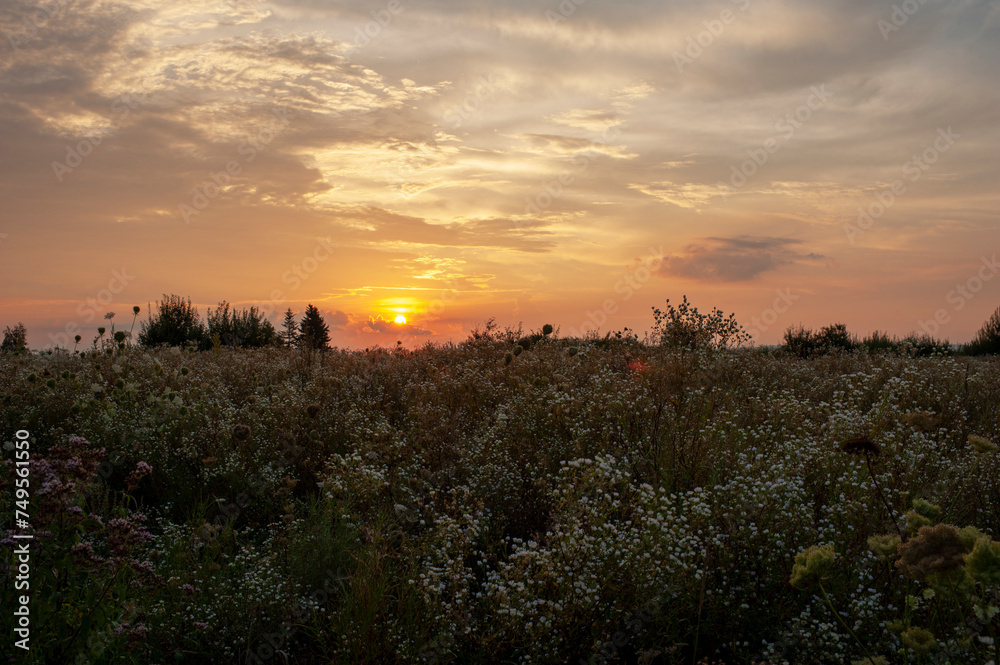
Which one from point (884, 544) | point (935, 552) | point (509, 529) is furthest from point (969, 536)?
point (509, 529)

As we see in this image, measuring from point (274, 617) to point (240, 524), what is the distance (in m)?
2.06

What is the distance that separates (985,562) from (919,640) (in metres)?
0.61

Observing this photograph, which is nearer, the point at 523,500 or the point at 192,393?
the point at 523,500

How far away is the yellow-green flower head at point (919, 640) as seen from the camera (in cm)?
229

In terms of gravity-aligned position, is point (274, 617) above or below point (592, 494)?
below

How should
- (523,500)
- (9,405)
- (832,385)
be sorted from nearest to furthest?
(523,500), (9,405), (832,385)

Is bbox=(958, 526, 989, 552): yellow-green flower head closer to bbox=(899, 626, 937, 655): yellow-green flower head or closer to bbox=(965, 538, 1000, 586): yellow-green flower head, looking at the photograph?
bbox=(965, 538, 1000, 586): yellow-green flower head

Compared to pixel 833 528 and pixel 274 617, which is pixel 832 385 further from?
pixel 274 617

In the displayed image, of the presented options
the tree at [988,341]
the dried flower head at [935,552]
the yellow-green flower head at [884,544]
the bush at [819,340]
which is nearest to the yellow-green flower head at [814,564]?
the dried flower head at [935,552]

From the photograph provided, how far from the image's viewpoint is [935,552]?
2137mm

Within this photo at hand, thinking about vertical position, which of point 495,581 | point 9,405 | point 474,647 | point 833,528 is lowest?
point 474,647

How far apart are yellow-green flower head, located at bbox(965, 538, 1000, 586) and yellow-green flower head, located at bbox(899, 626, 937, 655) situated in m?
0.45

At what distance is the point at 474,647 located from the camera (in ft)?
11.4

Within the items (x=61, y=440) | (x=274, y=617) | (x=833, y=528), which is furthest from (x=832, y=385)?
(x=61, y=440)
